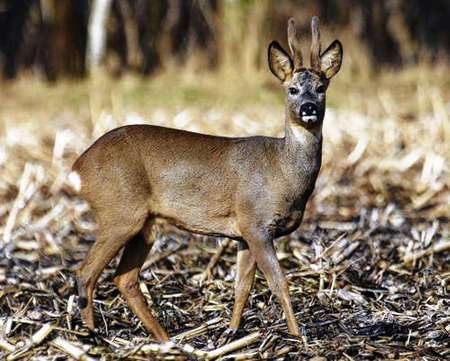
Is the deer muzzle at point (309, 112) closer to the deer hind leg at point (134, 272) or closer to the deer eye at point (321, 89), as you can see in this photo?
the deer eye at point (321, 89)

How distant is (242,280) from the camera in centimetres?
621

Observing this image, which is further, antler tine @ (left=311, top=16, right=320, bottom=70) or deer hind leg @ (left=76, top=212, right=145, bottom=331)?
antler tine @ (left=311, top=16, right=320, bottom=70)

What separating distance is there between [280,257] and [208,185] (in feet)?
5.30

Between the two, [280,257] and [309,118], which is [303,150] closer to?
[309,118]

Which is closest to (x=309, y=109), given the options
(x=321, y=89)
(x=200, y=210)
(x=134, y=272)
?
(x=321, y=89)

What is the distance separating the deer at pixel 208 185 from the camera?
19.6 feet

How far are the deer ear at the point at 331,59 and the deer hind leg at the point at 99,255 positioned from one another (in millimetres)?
1427

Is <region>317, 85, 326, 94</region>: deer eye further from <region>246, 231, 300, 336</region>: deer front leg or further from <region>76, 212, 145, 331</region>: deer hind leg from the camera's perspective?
<region>76, 212, 145, 331</region>: deer hind leg

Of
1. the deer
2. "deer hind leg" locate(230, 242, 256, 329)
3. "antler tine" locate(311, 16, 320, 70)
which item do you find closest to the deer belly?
the deer

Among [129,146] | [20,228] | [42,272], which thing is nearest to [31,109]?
[20,228]

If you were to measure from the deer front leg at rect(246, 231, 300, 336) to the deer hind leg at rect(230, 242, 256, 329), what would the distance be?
26 centimetres

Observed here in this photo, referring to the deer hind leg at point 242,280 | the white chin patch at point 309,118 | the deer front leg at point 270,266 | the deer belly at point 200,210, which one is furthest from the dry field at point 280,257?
the white chin patch at point 309,118

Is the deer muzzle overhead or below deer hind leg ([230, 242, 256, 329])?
overhead

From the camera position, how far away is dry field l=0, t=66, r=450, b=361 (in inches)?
221
